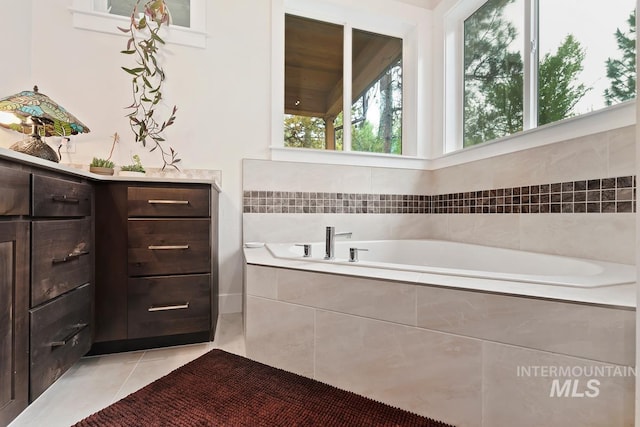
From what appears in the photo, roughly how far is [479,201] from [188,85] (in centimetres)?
218

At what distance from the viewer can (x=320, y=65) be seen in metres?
2.32

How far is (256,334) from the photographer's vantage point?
121 centimetres

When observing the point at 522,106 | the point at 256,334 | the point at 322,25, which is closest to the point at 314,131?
the point at 322,25

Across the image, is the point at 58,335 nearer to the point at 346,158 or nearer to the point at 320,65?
the point at 346,158

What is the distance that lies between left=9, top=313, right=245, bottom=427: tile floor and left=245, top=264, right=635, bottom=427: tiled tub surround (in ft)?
1.31

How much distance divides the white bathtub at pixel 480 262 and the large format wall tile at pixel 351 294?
4.5 inches

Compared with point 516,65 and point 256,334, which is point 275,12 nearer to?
point 516,65

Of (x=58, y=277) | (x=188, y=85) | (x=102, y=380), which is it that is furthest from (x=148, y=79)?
(x=102, y=380)

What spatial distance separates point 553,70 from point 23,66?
10.1 ft

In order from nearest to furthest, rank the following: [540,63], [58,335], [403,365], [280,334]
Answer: [403,365] < [58,335] < [280,334] < [540,63]

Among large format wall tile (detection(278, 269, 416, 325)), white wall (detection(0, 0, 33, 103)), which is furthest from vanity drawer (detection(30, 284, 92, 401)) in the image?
white wall (detection(0, 0, 33, 103))

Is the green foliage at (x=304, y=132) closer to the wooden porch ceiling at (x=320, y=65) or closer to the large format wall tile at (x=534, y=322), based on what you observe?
the wooden porch ceiling at (x=320, y=65)

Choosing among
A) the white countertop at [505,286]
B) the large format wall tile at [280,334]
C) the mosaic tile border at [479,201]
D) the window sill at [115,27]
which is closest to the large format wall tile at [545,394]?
the white countertop at [505,286]

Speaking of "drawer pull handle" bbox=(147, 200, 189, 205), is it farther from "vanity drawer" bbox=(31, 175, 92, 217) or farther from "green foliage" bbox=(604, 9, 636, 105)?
"green foliage" bbox=(604, 9, 636, 105)
